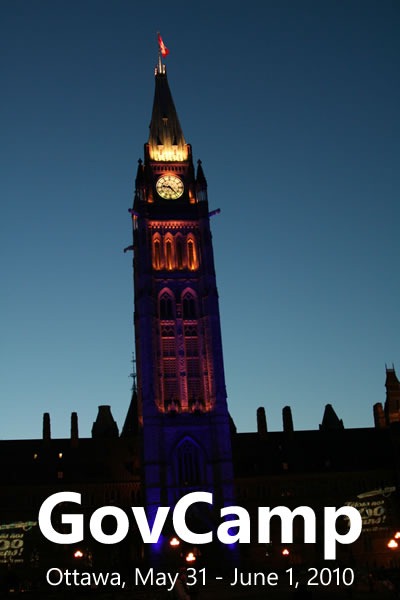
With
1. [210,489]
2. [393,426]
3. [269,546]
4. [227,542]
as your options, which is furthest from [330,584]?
[393,426]

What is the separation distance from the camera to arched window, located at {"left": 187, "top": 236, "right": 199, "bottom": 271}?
86.9 m

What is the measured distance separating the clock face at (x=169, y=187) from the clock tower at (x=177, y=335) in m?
0.12

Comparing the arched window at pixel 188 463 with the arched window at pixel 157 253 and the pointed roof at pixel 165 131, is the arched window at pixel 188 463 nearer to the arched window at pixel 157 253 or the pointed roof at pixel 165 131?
the arched window at pixel 157 253

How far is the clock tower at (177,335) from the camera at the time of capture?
79.6 meters

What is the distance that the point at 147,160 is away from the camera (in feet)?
301

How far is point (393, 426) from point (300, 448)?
11.3m

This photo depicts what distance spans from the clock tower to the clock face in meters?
0.12

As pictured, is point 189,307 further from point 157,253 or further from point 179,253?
point 157,253

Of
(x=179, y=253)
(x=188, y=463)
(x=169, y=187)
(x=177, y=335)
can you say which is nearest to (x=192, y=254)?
(x=179, y=253)

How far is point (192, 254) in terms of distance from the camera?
87.5 metres

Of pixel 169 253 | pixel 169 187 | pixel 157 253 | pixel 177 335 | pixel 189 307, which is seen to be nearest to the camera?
pixel 177 335

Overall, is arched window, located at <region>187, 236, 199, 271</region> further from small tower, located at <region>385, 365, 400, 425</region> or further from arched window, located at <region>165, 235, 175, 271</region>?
small tower, located at <region>385, 365, 400, 425</region>

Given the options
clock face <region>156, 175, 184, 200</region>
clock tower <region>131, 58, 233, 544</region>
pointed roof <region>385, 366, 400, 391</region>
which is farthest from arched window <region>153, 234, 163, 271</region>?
pointed roof <region>385, 366, 400, 391</region>

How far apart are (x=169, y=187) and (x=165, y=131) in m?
7.68
